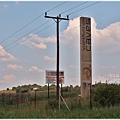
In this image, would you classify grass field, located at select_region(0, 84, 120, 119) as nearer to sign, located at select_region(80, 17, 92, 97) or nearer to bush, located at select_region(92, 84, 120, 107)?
bush, located at select_region(92, 84, 120, 107)

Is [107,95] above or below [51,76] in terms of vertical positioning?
below

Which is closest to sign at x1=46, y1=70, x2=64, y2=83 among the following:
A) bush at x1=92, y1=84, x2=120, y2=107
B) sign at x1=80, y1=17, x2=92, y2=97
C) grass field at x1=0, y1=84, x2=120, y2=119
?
grass field at x1=0, y1=84, x2=120, y2=119

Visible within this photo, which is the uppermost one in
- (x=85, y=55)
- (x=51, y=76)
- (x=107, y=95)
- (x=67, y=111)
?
(x=85, y=55)

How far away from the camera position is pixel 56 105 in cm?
2430

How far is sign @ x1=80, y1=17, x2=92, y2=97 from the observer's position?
34.4 m

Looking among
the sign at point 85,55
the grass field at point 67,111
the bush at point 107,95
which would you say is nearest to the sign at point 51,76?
the grass field at point 67,111

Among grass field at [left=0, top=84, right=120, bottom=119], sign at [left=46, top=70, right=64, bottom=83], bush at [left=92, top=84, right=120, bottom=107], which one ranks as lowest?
grass field at [left=0, top=84, right=120, bottom=119]

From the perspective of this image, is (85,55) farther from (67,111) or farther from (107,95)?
(67,111)

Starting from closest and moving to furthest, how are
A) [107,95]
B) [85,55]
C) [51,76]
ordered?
[107,95]
[51,76]
[85,55]

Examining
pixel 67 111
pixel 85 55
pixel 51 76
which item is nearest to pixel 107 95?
pixel 67 111

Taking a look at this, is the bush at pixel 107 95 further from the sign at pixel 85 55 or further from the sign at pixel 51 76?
the sign at pixel 85 55

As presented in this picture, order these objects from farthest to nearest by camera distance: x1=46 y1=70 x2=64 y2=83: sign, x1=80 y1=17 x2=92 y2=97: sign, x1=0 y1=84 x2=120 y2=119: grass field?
x1=80 y1=17 x2=92 y2=97: sign, x1=46 y1=70 x2=64 y2=83: sign, x1=0 y1=84 x2=120 y2=119: grass field

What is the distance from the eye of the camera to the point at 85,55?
3459cm

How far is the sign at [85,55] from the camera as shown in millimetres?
34375
